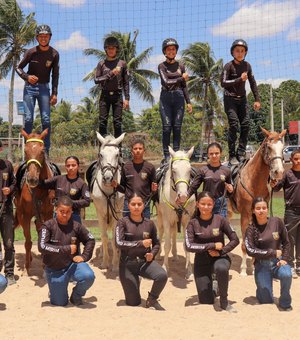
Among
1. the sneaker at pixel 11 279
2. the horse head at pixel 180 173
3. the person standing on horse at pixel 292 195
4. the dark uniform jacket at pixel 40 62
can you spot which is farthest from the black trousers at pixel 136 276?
the dark uniform jacket at pixel 40 62

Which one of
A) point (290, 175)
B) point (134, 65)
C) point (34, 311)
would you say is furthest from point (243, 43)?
point (134, 65)

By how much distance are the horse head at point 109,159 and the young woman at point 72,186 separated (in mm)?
364

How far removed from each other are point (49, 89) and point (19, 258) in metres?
3.25

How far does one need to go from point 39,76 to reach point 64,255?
387 cm

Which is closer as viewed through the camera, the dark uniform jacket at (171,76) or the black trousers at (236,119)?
the dark uniform jacket at (171,76)

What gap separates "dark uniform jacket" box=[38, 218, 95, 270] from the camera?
580cm

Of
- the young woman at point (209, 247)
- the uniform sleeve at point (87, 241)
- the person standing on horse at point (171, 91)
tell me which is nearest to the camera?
the young woman at point (209, 247)

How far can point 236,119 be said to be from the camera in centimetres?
853

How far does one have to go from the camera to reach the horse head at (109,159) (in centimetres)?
703

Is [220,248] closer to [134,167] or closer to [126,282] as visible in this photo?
[126,282]

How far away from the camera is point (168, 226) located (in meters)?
7.32

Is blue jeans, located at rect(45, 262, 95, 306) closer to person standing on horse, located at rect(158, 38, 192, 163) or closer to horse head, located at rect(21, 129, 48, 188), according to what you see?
horse head, located at rect(21, 129, 48, 188)

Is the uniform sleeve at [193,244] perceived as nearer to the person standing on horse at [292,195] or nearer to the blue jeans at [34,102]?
→ the person standing on horse at [292,195]

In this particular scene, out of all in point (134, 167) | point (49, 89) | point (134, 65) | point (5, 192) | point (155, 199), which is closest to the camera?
point (5, 192)
